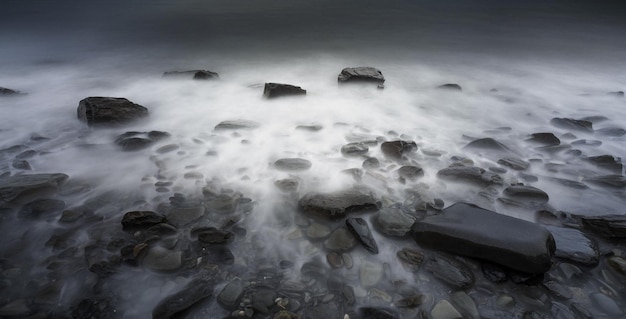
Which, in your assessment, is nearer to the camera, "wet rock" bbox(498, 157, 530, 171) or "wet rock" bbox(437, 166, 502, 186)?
"wet rock" bbox(437, 166, 502, 186)

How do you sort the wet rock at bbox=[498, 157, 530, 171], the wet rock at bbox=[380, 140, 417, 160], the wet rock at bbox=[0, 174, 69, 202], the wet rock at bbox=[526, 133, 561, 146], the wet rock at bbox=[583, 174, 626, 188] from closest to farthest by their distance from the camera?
1. the wet rock at bbox=[0, 174, 69, 202]
2. the wet rock at bbox=[583, 174, 626, 188]
3. the wet rock at bbox=[498, 157, 530, 171]
4. the wet rock at bbox=[380, 140, 417, 160]
5. the wet rock at bbox=[526, 133, 561, 146]

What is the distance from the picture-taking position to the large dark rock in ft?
5.99

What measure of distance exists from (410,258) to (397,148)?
1044 mm

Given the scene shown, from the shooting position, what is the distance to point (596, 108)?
11.4 ft

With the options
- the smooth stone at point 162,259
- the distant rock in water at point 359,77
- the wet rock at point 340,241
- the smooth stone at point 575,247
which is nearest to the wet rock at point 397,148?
the wet rock at point 340,241

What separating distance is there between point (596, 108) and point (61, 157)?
4.72m

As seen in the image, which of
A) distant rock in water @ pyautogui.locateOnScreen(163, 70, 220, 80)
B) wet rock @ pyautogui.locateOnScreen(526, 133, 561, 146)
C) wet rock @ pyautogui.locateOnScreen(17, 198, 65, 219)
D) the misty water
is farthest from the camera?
distant rock in water @ pyautogui.locateOnScreen(163, 70, 220, 80)

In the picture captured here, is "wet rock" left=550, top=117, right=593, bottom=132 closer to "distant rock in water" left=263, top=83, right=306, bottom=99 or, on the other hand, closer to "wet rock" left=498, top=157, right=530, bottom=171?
"wet rock" left=498, top=157, right=530, bottom=171

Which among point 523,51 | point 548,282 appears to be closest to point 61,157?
point 548,282

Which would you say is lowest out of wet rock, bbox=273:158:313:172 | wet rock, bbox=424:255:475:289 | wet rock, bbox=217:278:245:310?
wet rock, bbox=217:278:245:310

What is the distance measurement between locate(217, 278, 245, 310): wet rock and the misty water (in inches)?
1.3

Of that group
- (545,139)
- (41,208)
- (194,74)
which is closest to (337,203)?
(41,208)

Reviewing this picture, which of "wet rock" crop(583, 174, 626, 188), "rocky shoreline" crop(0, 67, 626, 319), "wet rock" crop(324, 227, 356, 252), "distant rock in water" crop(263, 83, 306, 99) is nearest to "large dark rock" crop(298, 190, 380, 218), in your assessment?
"rocky shoreline" crop(0, 67, 626, 319)

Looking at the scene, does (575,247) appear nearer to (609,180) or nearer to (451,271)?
(451,271)
